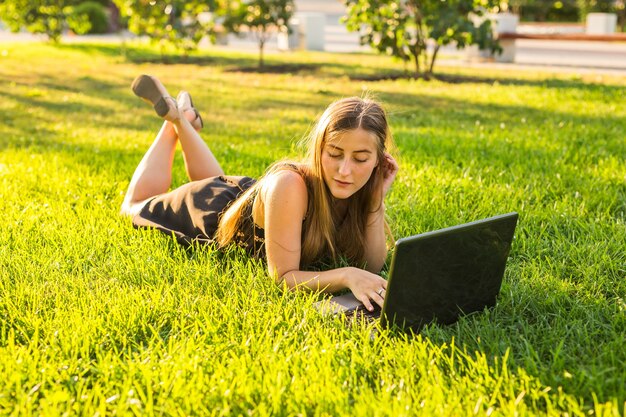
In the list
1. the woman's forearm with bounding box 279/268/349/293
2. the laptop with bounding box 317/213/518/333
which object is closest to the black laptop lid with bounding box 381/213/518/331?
the laptop with bounding box 317/213/518/333

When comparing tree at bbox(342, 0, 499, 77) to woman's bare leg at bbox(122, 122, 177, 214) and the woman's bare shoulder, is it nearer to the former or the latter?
woman's bare leg at bbox(122, 122, 177, 214)

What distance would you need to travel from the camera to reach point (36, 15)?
62.3 ft

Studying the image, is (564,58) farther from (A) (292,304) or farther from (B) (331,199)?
(A) (292,304)

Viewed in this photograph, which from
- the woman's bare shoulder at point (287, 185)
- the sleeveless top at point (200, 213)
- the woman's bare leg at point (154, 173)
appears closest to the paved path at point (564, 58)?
the woman's bare leg at point (154, 173)

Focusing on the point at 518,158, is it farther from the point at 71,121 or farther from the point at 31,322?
Answer: the point at 71,121

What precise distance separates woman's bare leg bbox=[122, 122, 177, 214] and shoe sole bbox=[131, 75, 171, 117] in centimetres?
16

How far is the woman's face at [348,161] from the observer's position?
311 cm

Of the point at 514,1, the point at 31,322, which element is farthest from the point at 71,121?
the point at 514,1

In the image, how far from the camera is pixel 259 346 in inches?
105

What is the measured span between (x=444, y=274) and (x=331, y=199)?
0.79 metres

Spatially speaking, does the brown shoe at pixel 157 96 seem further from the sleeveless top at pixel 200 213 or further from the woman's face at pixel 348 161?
the woman's face at pixel 348 161

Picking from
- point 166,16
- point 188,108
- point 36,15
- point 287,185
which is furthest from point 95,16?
point 287,185

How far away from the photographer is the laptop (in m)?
2.59

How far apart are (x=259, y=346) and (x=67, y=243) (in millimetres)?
1596
